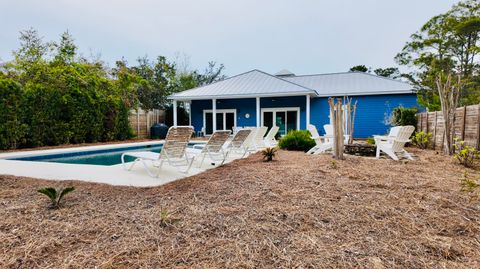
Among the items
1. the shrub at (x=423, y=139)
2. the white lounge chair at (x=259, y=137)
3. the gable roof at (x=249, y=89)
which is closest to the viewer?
the white lounge chair at (x=259, y=137)

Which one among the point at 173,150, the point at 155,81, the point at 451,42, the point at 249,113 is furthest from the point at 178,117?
the point at 451,42

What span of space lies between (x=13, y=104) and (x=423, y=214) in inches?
540

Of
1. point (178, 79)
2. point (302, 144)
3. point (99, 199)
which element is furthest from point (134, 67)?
point (99, 199)

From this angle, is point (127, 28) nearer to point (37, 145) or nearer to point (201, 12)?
point (201, 12)

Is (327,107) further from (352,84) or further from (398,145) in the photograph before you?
(398,145)

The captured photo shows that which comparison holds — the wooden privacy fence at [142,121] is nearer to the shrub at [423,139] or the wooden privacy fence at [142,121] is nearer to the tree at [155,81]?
the tree at [155,81]

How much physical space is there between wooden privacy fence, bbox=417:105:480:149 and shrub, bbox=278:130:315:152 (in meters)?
4.32

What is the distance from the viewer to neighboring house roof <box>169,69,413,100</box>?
59.9 ft

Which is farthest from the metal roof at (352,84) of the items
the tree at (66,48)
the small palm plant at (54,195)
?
the small palm plant at (54,195)

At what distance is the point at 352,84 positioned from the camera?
69.0 feet

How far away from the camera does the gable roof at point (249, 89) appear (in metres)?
17.9

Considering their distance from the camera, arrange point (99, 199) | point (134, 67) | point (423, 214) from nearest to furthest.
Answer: point (423, 214) → point (99, 199) → point (134, 67)

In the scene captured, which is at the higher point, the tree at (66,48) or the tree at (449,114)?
the tree at (66,48)

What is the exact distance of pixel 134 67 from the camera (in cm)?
2636
